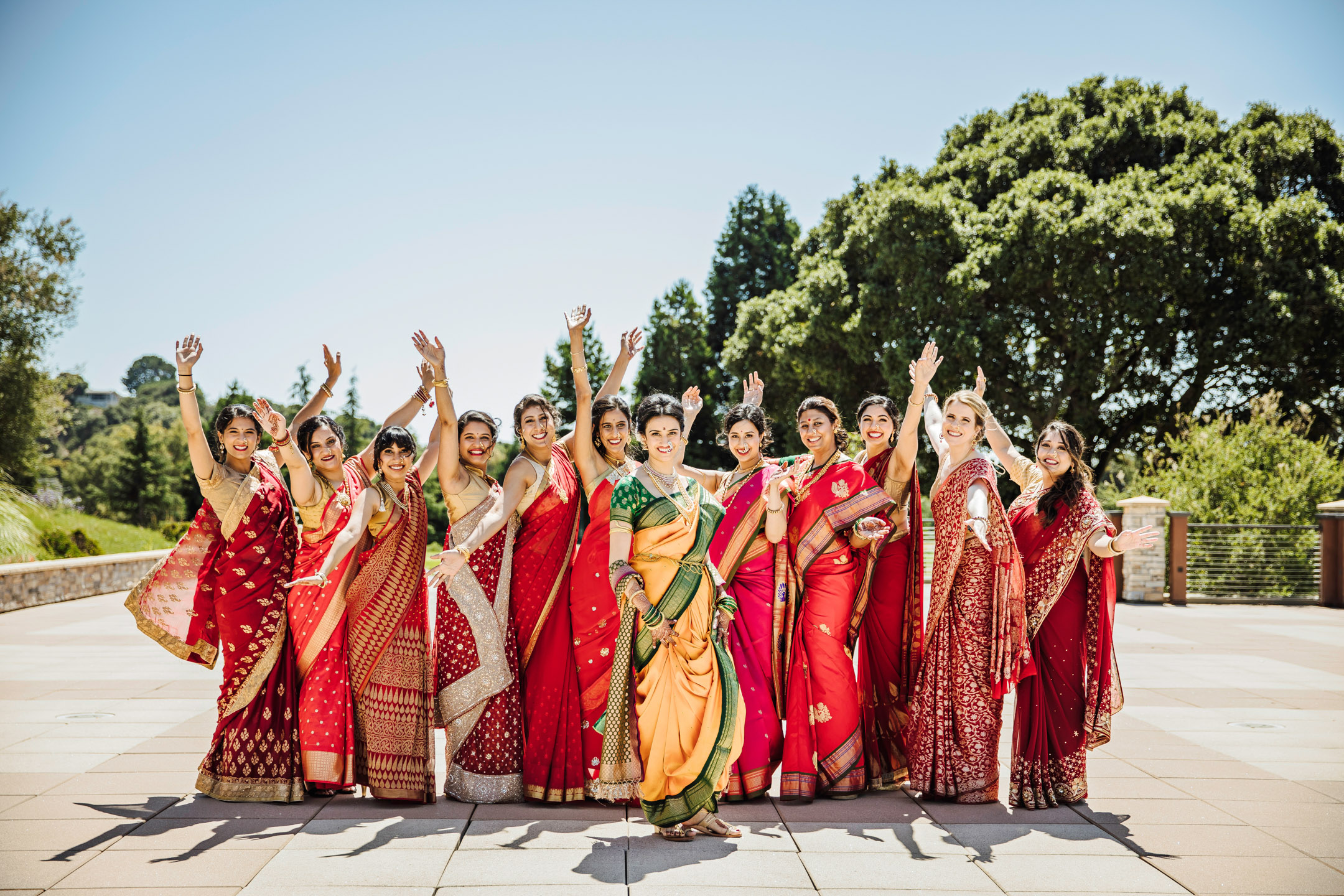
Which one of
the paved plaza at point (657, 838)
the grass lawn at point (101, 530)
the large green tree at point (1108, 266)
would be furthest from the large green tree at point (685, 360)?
the paved plaza at point (657, 838)

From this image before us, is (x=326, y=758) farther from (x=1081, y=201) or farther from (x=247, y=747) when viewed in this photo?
(x=1081, y=201)

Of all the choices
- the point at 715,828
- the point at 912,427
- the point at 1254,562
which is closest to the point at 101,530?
the point at 715,828

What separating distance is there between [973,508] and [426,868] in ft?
9.23

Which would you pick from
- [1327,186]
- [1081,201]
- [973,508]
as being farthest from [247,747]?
[1327,186]

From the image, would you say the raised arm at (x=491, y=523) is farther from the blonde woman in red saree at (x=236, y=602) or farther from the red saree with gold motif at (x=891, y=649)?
the red saree with gold motif at (x=891, y=649)

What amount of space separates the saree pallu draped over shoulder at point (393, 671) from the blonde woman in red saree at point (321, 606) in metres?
0.06

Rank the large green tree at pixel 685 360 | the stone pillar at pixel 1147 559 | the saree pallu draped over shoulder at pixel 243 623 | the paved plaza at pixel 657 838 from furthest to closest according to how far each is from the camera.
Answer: the large green tree at pixel 685 360, the stone pillar at pixel 1147 559, the saree pallu draped over shoulder at pixel 243 623, the paved plaza at pixel 657 838

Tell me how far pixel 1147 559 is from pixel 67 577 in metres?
15.2

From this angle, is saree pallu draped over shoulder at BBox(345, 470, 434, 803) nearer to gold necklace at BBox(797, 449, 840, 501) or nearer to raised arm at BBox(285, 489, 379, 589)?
raised arm at BBox(285, 489, 379, 589)

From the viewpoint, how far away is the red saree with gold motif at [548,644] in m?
4.14

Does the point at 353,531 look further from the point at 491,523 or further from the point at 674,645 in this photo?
the point at 674,645

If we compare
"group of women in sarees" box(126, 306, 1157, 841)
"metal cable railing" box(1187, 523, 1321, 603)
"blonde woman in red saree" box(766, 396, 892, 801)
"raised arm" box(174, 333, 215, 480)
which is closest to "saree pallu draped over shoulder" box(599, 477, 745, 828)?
"group of women in sarees" box(126, 306, 1157, 841)

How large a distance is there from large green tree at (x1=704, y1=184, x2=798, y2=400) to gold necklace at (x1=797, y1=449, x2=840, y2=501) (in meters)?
26.3

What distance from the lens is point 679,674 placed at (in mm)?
3658
